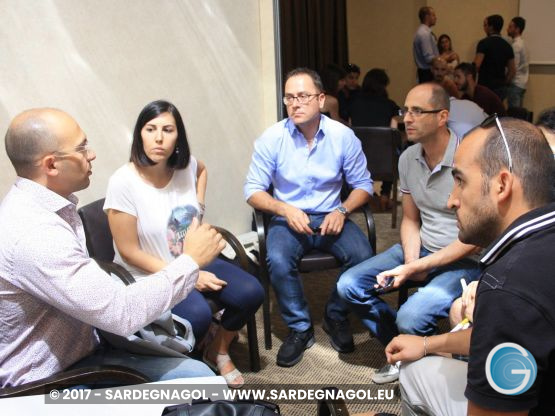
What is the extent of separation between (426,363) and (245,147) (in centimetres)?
228

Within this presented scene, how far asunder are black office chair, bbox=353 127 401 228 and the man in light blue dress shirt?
143cm

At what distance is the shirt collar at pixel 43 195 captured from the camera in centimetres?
160

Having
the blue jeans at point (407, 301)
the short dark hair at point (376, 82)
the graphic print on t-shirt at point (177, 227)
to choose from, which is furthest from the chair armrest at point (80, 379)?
the short dark hair at point (376, 82)

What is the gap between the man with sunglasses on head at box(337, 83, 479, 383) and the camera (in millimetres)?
2383

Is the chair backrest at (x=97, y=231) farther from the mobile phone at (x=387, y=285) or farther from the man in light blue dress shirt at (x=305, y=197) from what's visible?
the mobile phone at (x=387, y=285)

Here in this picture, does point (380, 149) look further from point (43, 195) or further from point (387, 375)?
point (43, 195)

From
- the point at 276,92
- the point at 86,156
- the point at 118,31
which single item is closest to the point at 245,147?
the point at 276,92

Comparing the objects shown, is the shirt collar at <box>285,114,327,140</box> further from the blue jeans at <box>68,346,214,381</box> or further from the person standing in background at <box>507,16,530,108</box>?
the person standing in background at <box>507,16,530,108</box>


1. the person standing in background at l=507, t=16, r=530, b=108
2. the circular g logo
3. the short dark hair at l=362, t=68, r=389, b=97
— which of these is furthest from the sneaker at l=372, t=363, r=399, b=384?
the person standing in background at l=507, t=16, r=530, b=108

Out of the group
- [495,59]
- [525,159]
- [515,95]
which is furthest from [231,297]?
[515,95]

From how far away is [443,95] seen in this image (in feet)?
8.50

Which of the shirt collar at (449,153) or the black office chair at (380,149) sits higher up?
the shirt collar at (449,153)

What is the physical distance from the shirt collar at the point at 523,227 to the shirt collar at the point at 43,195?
1134 millimetres

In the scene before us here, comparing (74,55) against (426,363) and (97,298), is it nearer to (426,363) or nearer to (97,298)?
(97,298)
